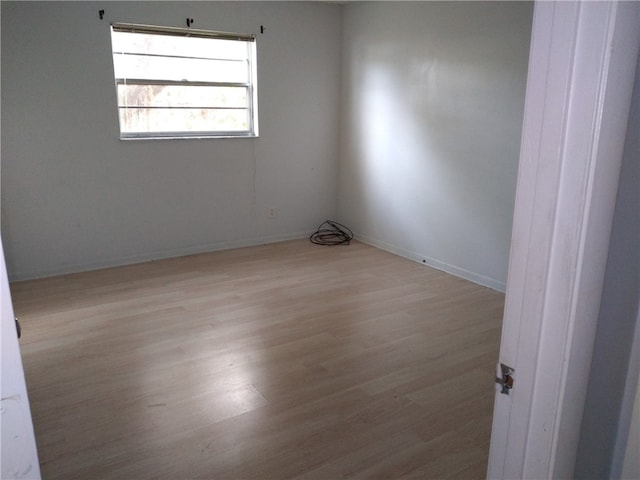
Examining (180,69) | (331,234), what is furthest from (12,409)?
(331,234)

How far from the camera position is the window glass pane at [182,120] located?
4.27m

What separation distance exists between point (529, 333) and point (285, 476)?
138cm

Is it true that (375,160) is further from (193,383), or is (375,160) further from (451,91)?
(193,383)

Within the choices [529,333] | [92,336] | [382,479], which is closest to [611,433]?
[529,333]

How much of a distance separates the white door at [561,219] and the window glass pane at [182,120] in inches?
160

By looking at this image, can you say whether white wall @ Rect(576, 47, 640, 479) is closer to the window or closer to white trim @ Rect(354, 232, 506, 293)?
white trim @ Rect(354, 232, 506, 293)

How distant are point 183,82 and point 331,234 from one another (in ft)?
7.03

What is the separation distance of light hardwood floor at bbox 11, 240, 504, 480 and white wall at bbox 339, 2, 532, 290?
485 mm

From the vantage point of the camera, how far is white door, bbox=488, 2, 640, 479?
713 mm

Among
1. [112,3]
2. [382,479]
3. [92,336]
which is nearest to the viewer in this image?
[382,479]

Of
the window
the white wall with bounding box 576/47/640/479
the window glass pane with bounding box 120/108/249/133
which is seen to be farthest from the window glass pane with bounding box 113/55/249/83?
the white wall with bounding box 576/47/640/479

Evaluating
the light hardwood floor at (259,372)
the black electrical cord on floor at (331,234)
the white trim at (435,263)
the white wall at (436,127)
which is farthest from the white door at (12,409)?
the black electrical cord on floor at (331,234)

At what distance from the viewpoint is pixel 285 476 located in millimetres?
1906

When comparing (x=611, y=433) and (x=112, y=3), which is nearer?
(x=611, y=433)
